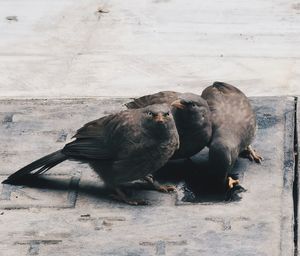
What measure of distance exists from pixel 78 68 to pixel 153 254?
10.9ft

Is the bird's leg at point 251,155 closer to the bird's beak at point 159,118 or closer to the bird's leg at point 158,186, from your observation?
the bird's leg at point 158,186

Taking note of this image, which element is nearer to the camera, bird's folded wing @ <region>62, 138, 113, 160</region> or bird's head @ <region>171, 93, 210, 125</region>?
bird's folded wing @ <region>62, 138, 113, 160</region>

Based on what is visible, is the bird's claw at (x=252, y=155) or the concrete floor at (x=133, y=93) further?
the bird's claw at (x=252, y=155)

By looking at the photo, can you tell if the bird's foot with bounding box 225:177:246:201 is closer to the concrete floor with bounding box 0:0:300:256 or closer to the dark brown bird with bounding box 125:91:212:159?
the concrete floor with bounding box 0:0:300:256

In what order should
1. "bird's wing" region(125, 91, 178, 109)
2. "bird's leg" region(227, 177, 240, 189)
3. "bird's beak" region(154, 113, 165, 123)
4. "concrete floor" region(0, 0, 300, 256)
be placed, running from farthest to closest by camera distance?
"bird's wing" region(125, 91, 178, 109)
"bird's leg" region(227, 177, 240, 189)
"bird's beak" region(154, 113, 165, 123)
"concrete floor" region(0, 0, 300, 256)

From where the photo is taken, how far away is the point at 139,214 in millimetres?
6867

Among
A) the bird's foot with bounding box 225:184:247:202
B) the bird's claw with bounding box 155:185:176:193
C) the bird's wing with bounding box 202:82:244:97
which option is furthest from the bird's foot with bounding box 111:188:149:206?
the bird's wing with bounding box 202:82:244:97

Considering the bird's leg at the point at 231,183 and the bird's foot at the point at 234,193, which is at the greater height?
the bird's leg at the point at 231,183

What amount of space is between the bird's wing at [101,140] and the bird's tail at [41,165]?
0.20 ft

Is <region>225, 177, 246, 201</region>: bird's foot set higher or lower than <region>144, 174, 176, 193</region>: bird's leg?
higher

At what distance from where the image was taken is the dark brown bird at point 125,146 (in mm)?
6898

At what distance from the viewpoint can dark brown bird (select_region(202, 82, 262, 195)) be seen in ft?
23.2

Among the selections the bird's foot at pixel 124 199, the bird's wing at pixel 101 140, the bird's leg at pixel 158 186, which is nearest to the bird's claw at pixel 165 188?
the bird's leg at pixel 158 186

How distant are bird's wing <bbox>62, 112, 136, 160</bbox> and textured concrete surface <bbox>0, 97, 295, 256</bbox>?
0.87 feet
